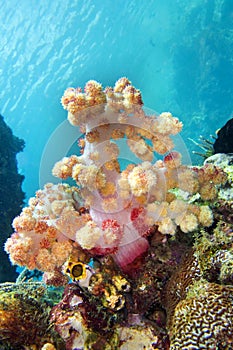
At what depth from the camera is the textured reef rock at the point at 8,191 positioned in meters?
9.14

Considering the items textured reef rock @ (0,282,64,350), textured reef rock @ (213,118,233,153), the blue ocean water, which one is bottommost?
textured reef rock @ (0,282,64,350)

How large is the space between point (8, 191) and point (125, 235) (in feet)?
28.7

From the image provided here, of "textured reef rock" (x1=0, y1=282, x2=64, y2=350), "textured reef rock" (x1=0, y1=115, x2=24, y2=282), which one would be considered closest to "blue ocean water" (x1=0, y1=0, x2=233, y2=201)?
"textured reef rock" (x1=0, y1=115, x2=24, y2=282)

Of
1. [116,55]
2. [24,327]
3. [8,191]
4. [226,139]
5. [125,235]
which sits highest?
[116,55]

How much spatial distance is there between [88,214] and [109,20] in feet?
143

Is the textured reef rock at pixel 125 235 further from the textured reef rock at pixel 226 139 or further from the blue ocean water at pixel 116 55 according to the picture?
the blue ocean water at pixel 116 55

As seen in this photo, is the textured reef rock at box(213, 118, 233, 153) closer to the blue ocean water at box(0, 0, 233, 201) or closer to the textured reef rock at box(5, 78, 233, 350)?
the textured reef rock at box(5, 78, 233, 350)

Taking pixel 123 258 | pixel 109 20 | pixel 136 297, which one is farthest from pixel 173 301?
pixel 109 20

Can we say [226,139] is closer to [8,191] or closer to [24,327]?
[24,327]

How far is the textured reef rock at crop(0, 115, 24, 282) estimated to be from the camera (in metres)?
9.14

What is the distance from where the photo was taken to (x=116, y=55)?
45.9 meters

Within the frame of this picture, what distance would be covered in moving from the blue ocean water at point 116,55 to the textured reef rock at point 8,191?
25.4m

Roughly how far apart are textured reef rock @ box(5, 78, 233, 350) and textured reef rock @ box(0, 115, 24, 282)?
700cm

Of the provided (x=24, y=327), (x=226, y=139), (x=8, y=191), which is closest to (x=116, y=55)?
(x=8, y=191)
